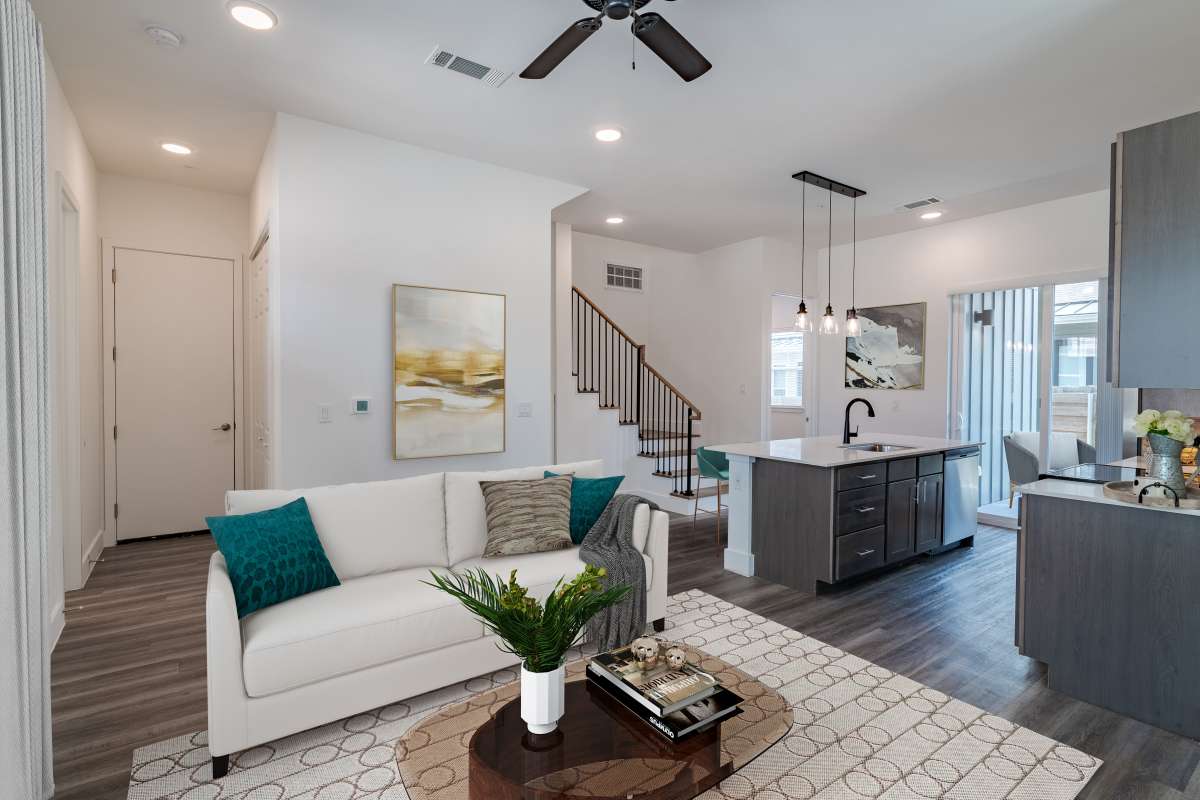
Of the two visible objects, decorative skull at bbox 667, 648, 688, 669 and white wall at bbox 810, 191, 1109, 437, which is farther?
white wall at bbox 810, 191, 1109, 437

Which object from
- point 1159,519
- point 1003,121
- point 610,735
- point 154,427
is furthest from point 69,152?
point 1159,519

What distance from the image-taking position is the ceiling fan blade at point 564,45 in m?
2.22

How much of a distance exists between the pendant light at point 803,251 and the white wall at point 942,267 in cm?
41

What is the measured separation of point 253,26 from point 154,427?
3750 millimetres

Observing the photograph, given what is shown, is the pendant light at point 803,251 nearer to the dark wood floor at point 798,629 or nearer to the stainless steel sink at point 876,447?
the stainless steel sink at point 876,447

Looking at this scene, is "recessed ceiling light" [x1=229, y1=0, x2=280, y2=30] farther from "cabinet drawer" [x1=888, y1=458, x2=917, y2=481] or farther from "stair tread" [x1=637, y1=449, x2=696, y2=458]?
"stair tread" [x1=637, y1=449, x2=696, y2=458]

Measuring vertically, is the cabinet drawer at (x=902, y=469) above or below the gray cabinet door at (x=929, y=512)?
above

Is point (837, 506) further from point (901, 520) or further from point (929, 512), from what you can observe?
point (929, 512)

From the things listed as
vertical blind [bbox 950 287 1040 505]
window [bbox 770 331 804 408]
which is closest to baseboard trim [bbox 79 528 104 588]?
window [bbox 770 331 804 408]

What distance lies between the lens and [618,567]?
9.61 feet

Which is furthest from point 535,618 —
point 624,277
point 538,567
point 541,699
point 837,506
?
point 624,277

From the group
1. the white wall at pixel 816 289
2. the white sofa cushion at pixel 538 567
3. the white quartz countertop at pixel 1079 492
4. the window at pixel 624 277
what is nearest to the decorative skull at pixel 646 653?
the white sofa cushion at pixel 538 567

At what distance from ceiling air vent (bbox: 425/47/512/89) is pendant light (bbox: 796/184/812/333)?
2.61m

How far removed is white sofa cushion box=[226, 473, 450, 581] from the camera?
106 inches
